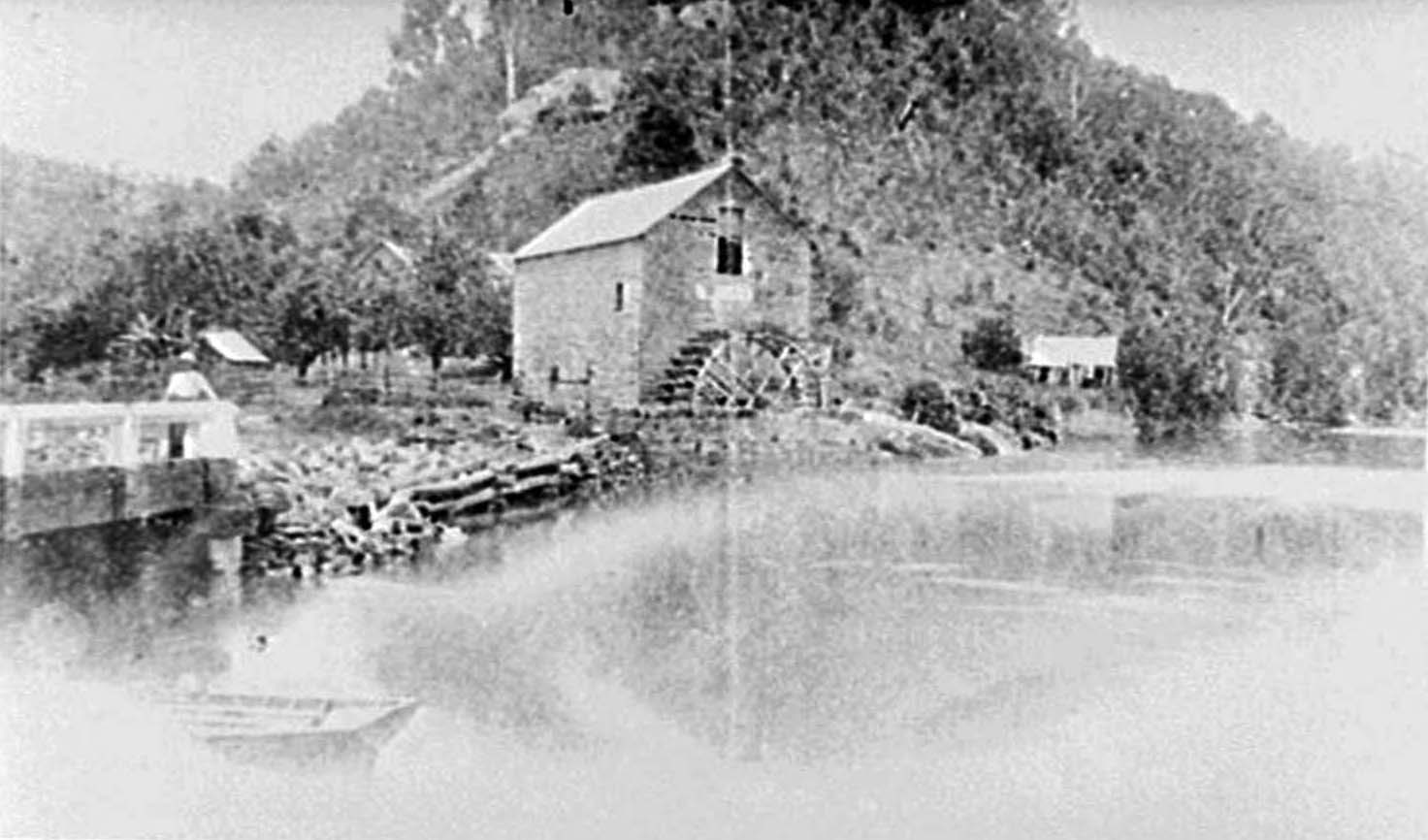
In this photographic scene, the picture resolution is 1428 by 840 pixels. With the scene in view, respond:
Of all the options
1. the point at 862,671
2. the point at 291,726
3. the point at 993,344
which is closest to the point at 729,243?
the point at 993,344

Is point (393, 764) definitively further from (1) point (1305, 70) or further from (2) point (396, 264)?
(1) point (1305, 70)


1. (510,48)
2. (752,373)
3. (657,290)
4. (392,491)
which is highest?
(510,48)

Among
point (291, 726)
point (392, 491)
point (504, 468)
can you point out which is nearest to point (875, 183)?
point (504, 468)

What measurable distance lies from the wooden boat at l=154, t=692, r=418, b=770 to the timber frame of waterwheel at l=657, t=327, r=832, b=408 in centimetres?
62

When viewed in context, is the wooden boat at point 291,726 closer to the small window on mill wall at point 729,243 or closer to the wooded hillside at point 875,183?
the wooded hillside at point 875,183

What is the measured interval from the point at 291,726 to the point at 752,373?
86 cm

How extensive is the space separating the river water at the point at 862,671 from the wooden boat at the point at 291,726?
26 millimetres

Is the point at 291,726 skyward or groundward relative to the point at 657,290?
groundward

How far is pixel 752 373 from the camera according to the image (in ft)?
7.97

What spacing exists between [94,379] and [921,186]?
50.8 inches

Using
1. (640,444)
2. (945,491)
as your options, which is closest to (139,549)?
(640,444)

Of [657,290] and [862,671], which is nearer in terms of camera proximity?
[862,671]

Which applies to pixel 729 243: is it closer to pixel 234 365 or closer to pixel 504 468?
pixel 504 468

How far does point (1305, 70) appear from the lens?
2.30 m
